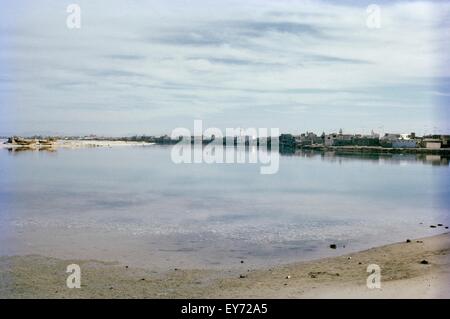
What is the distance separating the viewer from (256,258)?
15445 millimetres

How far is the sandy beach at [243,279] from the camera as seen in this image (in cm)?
1132

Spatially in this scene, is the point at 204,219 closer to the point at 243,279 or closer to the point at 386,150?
the point at 243,279

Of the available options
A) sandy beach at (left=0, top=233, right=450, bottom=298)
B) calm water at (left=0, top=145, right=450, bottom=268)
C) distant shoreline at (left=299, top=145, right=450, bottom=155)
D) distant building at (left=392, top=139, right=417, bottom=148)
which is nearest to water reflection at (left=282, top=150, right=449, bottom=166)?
distant shoreline at (left=299, top=145, right=450, bottom=155)

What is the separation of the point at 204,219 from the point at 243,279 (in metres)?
9.64

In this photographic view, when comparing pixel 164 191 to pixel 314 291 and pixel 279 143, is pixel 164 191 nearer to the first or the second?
pixel 314 291

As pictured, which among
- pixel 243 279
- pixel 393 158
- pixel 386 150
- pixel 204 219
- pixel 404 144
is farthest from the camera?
pixel 404 144

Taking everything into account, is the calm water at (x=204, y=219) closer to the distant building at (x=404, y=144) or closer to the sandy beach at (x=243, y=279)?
the sandy beach at (x=243, y=279)

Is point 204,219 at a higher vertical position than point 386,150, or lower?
lower

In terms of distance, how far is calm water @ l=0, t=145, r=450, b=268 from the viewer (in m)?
16.2

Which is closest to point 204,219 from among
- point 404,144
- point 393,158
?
point 393,158

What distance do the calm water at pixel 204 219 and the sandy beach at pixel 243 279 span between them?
1.02 m

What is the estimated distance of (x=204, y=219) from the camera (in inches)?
886
